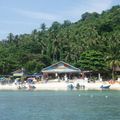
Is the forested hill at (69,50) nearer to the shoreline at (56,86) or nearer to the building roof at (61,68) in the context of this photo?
the building roof at (61,68)

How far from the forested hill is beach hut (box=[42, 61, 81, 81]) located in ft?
6.44

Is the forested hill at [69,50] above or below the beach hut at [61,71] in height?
above

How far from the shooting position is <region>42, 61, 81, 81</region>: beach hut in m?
90.5

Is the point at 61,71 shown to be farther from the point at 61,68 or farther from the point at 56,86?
the point at 56,86

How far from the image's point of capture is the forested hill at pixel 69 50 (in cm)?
8788

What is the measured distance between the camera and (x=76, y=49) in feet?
324

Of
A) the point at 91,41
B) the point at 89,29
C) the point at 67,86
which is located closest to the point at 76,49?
the point at 91,41

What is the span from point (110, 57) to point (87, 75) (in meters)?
8.23

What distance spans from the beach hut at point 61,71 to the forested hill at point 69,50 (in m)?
1.96

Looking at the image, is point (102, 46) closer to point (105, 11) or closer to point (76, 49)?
point (76, 49)

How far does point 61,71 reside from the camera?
91125 millimetres

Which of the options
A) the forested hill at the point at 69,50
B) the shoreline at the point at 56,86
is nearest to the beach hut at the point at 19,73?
Answer: the forested hill at the point at 69,50

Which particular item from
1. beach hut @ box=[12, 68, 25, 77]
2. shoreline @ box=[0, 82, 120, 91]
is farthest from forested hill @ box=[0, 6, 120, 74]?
shoreline @ box=[0, 82, 120, 91]

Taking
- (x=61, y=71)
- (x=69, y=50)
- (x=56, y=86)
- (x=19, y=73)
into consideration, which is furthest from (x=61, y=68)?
(x=56, y=86)
